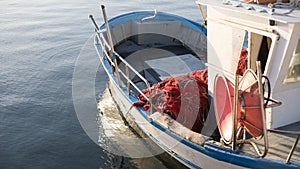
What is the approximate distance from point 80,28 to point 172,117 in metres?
13.2

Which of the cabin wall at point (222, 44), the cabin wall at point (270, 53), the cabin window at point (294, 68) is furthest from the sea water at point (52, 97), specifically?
the cabin window at point (294, 68)

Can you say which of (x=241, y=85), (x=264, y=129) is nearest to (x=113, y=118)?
(x=241, y=85)

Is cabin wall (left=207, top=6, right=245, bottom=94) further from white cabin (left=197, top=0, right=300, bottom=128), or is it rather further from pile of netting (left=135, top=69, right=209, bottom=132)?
pile of netting (left=135, top=69, right=209, bottom=132)

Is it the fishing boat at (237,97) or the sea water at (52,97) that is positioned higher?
the fishing boat at (237,97)

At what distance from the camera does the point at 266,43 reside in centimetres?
565

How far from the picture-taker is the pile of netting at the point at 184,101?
6.65 metres

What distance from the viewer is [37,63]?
13.8 meters

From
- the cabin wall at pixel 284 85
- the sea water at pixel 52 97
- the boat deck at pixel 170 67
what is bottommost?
the sea water at pixel 52 97

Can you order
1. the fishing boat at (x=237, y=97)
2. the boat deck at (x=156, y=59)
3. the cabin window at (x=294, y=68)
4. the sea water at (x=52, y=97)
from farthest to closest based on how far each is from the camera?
the boat deck at (x=156, y=59)
the sea water at (x=52, y=97)
the cabin window at (x=294, y=68)
the fishing boat at (x=237, y=97)

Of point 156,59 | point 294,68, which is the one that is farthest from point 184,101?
point 156,59

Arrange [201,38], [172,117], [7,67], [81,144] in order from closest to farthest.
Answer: [172,117]
[81,144]
[201,38]
[7,67]

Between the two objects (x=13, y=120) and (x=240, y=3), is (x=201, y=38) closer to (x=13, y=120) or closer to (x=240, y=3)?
(x=240, y=3)

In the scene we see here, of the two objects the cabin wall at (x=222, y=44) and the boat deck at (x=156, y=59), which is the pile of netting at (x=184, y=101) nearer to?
the cabin wall at (x=222, y=44)

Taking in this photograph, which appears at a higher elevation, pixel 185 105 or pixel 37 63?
pixel 185 105
